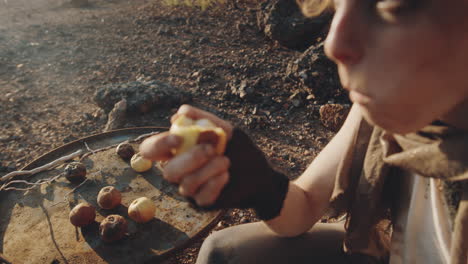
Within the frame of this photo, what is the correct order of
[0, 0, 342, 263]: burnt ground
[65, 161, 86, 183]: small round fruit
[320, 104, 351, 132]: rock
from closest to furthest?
1. [65, 161, 86, 183]: small round fruit
2. [320, 104, 351, 132]: rock
3. [0, 0, 342, 263]: burnt ground

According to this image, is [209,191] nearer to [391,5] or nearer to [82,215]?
[391,5]

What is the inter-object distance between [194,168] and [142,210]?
1.00 m

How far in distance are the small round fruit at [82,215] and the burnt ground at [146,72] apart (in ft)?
3.05

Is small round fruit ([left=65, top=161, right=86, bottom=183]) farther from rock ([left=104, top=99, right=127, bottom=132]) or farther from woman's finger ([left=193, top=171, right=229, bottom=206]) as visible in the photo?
rock ([left=104, top=99, right=127, bottom=132])

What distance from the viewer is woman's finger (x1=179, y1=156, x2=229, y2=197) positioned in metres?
0.90

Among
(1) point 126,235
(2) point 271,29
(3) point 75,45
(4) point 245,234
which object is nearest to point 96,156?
(1) point 126,235

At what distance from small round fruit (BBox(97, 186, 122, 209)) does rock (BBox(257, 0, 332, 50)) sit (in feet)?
12.1

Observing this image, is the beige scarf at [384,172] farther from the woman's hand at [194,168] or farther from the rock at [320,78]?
the rock at [320,78]

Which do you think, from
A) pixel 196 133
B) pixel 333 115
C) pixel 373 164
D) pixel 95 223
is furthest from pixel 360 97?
pixel 333 115

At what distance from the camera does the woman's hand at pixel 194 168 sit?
89 cm

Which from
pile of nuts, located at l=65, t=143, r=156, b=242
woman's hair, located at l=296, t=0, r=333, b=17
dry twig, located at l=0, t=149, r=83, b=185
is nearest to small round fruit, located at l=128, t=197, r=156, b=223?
pile of nuts, located at l=65, t=143, r=156, b=242

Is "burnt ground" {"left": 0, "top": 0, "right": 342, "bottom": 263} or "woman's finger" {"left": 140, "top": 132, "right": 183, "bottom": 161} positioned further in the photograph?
"burnt ground" {"left": 0, "top": 0, "right": 342, "bottom": 263}

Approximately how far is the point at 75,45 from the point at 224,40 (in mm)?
2613

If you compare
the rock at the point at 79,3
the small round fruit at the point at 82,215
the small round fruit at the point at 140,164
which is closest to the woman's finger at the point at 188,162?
the small round fruit at the point at 82,215
